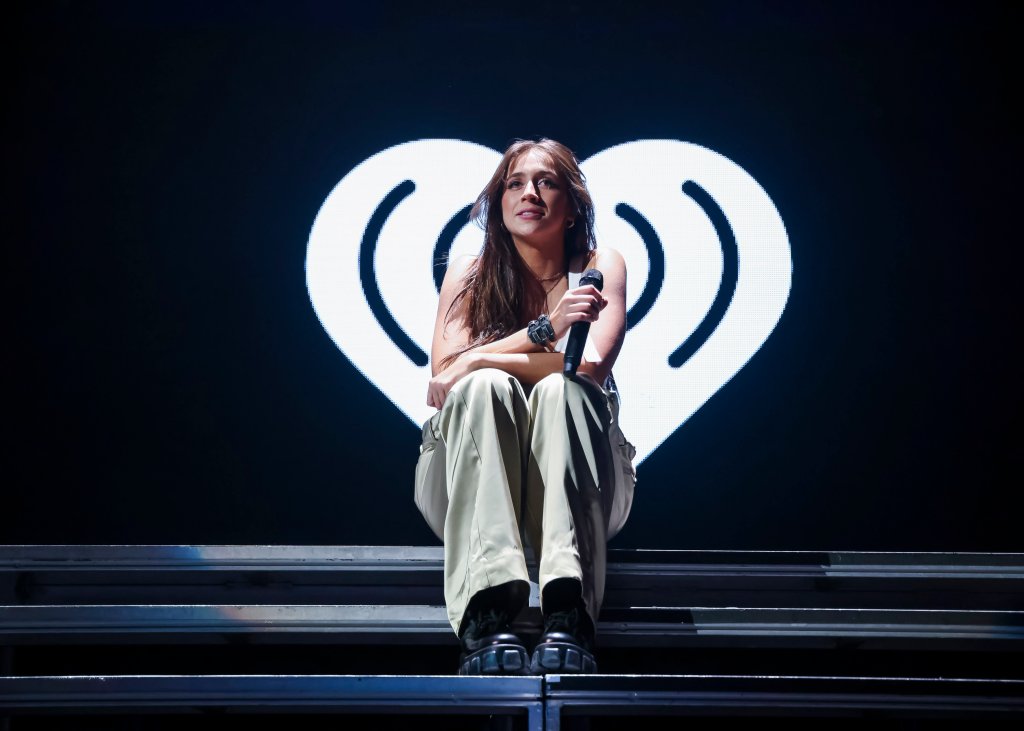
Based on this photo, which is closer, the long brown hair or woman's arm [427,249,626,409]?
woman's arm [427,249,626,409]

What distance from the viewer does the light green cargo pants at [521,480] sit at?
170 centimetres

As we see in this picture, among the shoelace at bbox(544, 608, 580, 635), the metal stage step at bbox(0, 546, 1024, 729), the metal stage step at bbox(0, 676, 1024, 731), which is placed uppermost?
the metal stage step at bbox(0, 546, 1024, 729)

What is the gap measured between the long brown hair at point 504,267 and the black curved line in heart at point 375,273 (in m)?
0.65

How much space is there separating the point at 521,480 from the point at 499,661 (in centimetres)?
35

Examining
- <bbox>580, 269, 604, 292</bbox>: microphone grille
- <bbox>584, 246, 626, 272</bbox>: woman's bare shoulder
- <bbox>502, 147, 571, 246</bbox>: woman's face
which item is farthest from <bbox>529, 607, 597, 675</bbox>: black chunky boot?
<bbox>502, 147, 571, 246</bbox>: woman's face

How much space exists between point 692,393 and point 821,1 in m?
1.23

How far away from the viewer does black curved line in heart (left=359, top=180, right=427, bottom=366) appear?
3070 millimetres

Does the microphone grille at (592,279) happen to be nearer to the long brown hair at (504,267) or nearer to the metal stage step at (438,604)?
the long brown hair at (504,267)

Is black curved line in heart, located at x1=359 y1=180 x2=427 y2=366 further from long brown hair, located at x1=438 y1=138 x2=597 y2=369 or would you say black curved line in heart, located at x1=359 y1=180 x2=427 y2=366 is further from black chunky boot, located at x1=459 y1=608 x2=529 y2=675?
black chunky boot, located at x1=459 y1=608 x2=529 y2=675

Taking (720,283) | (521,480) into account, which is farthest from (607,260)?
(720,283)

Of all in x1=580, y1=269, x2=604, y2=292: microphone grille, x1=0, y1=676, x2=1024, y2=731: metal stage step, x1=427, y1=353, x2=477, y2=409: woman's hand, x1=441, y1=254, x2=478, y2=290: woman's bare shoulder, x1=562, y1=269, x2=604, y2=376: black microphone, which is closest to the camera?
x1=0, y1=676, x2=1024, y2=731: metal stage step

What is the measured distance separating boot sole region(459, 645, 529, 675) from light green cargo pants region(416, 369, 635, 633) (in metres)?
0.10

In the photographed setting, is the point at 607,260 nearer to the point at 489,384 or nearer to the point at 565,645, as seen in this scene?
the point at 489,384

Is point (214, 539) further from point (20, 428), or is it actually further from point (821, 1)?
point (821, 1)
